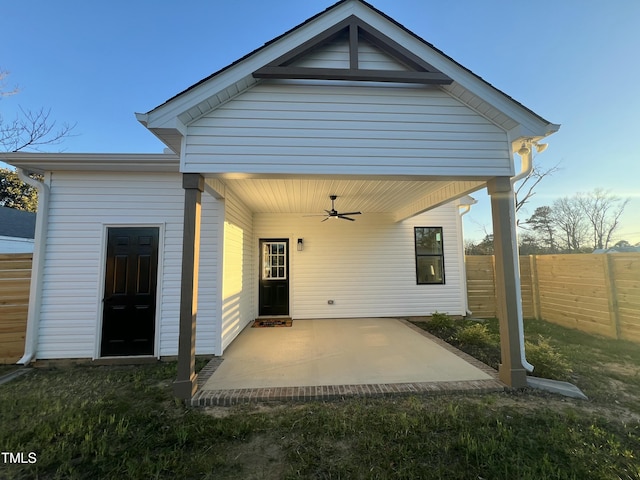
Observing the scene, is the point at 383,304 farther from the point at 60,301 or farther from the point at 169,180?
the point at 60,301

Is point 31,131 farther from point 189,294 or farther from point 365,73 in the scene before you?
point 365,73

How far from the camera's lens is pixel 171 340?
4250 mm

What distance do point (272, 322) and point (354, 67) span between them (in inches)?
220

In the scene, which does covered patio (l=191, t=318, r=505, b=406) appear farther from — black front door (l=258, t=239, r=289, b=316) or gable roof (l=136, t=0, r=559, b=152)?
gable roof (l=136, t=0, r=559, b=152)

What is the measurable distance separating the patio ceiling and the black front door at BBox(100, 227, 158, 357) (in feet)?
5.48

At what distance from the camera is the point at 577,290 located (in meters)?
5.70

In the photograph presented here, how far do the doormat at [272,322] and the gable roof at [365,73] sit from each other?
14.4 feet

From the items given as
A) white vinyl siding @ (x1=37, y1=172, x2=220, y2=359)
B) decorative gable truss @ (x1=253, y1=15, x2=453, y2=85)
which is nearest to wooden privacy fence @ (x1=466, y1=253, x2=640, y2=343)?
decorative gable truss @ (x1=253, y1=15, x2=453, y2=85)

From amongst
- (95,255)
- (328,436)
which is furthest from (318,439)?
(95,255)

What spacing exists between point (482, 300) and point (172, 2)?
1085 centimetres

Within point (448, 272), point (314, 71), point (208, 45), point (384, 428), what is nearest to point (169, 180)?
point (314, 71)

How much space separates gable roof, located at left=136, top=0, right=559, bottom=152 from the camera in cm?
308

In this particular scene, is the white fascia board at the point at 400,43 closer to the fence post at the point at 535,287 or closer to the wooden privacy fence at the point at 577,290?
the wooden privacy fence at the point at 577,290

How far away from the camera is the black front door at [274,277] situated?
715cm
